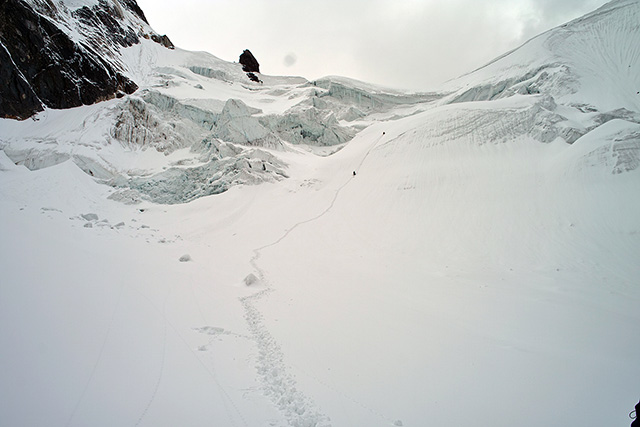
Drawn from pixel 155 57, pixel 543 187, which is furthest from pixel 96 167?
pixel 155 57

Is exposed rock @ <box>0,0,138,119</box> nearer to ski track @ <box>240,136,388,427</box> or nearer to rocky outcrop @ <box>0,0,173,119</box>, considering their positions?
rocky outcrop @ <box>0,0,173,119</box>

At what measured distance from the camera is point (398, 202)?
1388 cm

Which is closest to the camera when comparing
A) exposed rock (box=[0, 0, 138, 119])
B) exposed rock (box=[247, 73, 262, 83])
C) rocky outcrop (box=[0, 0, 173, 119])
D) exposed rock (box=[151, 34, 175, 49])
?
exposed rock (box=[0, 0, 138, 119])

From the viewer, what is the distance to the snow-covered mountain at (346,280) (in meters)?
3.25

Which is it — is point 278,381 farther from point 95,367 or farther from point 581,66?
point 581,66

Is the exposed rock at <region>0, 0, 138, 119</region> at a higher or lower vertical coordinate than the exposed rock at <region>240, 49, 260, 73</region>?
lower

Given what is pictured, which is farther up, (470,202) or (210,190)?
(470,202)

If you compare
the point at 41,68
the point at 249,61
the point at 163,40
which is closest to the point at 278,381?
the point at 41,68

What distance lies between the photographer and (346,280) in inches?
312

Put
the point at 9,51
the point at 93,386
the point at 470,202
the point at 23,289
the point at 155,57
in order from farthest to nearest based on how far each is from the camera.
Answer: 1. the point at 155,57
2. the point at 9,51
3. the point at 470,202
4. the point at 23,289
5. the point at 93,386

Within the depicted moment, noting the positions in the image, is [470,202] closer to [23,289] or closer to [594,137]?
[594,137]

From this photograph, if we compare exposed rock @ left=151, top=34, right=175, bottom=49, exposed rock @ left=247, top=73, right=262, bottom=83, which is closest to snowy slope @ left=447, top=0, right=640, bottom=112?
exposed rock @ left=247, top=73, right=262, bottom=83

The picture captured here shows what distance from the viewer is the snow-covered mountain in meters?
3.25

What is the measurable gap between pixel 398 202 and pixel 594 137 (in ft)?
28.9
